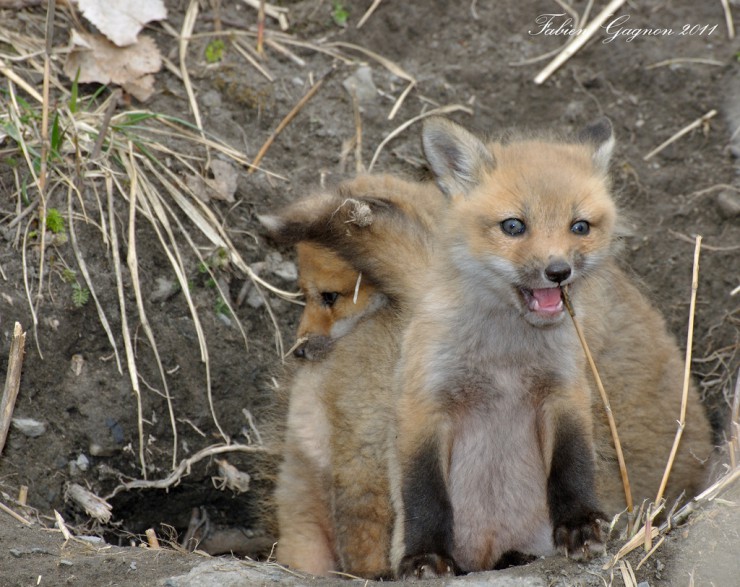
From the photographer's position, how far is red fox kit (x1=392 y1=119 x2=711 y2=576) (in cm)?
417

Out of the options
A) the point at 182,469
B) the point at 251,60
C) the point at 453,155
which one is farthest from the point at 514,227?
the point at 251,60

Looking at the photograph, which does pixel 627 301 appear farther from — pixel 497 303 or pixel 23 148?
pixel 23 148

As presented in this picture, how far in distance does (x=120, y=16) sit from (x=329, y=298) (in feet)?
8.37

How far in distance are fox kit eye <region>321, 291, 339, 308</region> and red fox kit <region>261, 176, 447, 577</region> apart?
0.12ft

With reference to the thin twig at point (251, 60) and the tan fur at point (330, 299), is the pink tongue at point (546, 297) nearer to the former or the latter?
the tan fur at point (330, 299)

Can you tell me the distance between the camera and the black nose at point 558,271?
3908 millimetres

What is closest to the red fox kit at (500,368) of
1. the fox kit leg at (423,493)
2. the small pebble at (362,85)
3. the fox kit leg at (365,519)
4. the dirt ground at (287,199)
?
the fox kit leg at (423,493)

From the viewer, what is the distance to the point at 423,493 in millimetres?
4285

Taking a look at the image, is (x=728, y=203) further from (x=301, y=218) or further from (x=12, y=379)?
(x=12, y=379)

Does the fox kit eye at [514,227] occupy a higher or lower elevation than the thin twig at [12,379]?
higher

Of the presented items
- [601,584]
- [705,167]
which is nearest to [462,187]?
[601,584]

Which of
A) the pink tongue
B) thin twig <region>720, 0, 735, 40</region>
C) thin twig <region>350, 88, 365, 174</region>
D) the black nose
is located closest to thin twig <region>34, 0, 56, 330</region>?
Result: thin twig <region>350, 88, 365, 174</region>

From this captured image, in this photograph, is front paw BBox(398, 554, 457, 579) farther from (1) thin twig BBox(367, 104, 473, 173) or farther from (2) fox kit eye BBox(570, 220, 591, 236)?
(1) thin twig BBox(367, 104, 473, 173)

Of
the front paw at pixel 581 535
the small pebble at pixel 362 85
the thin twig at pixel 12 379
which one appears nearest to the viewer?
the front paw at pixel 581 535
